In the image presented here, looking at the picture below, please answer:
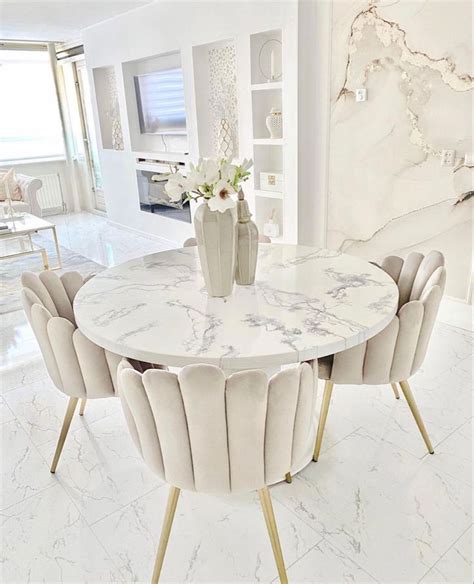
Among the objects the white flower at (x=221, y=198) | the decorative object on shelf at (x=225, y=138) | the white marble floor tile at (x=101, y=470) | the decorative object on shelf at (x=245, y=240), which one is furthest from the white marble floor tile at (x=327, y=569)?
the decorative object on shelf at (x=225, y=138)

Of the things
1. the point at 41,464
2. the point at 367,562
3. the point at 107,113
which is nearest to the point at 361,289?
the point at 367,562

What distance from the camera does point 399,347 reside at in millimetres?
1747

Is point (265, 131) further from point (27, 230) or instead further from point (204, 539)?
point (204, 539)

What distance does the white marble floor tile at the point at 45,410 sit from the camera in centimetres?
225

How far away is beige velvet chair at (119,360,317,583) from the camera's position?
3.90 ft

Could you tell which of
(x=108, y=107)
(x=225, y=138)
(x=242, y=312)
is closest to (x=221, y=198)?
(x=242, y=312)

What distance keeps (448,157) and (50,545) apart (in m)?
3.01

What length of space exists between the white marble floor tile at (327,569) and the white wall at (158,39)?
3.38 metres

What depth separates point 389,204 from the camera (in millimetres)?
3494

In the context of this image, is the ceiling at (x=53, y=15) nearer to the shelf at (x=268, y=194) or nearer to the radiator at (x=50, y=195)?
the radiator at (x=50, y=195)

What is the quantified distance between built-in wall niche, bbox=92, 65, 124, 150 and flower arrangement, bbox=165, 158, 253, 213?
471 cm

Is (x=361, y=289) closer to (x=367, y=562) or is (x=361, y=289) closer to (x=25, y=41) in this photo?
(x=367, y=562)

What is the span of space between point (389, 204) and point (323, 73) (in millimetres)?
1102

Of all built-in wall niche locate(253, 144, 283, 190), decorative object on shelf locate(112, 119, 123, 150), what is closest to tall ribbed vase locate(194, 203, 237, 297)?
built-in wall niche locate(253, 144, 283, 190)
